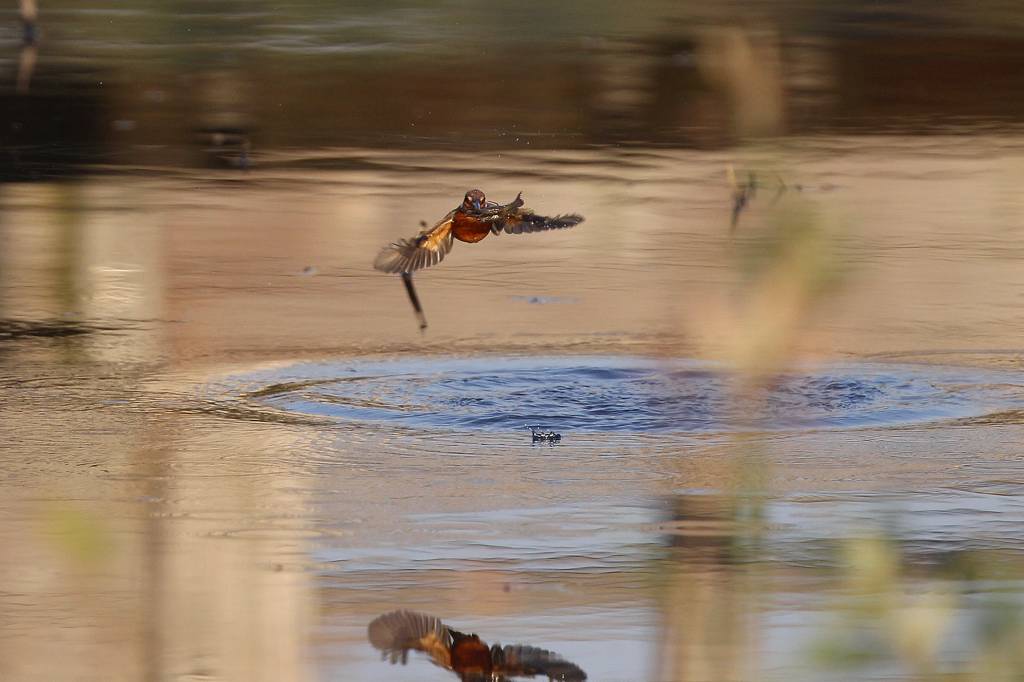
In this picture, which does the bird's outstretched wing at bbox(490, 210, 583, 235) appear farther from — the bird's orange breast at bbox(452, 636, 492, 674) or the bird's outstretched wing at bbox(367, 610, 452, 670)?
the bird's orange breast at bbox(452, 636, 492, 674)

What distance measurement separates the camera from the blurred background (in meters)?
4.84

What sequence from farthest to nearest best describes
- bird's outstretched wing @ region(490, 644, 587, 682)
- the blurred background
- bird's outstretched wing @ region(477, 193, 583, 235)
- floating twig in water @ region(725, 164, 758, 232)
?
floating twig in water @ region(725, 164, 758, 232), bird's outstretched wing @ region(477, 193, 583, 235), the blurred background, bird's outstretched wing @ region(490, 644, 587, 682)

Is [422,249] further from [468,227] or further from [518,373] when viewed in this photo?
[518,373]

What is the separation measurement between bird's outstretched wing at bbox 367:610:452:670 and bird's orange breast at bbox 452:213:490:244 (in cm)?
144

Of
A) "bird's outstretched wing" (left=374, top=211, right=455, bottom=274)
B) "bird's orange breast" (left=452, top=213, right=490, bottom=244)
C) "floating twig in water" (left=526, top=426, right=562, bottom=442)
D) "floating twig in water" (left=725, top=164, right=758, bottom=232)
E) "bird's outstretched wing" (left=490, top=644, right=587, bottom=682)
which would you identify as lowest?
"bird's outstretched wing" (left=490, top=644, right=587, bottom=682)

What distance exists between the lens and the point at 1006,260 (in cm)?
958

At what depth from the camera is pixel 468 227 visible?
6.14 m

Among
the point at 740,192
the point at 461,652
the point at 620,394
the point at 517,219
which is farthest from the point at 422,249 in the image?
the point at 740,192

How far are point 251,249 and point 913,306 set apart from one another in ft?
8.59

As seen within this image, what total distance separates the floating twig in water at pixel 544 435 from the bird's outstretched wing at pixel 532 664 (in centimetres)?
218

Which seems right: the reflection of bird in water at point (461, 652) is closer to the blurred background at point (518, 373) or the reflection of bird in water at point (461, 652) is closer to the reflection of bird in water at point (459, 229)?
the blurred background at point (518, 373)

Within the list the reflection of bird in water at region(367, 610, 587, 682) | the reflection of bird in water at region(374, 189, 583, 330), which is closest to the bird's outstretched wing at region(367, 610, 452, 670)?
the reflection of bird in water at region(367, 610, 587, 682)

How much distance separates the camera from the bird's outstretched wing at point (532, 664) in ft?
14.6

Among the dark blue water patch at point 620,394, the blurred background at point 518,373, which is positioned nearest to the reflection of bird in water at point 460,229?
the blurred background at point 518,373
